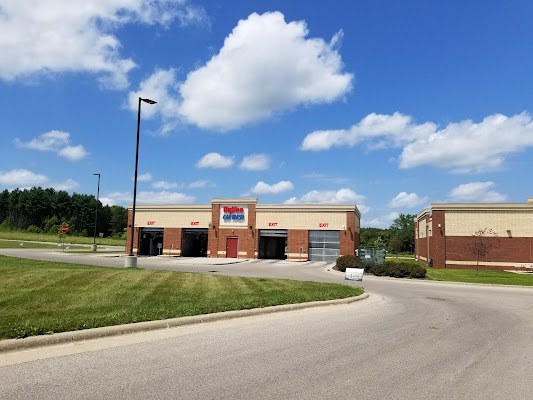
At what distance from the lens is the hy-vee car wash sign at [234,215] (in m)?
50.3

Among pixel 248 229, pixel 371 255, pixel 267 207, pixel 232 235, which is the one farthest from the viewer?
pixel 232 235

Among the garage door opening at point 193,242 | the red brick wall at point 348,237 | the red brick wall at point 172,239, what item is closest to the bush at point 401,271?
the red brick wall at point 348,237

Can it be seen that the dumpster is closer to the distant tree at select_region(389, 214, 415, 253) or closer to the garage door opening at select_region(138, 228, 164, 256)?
the garage door opening at select_region(138, 228, 164, 256)

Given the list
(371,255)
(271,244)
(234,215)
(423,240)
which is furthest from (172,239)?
(423,240)

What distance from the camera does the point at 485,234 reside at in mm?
40812

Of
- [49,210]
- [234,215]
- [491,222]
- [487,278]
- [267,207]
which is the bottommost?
[487,278]

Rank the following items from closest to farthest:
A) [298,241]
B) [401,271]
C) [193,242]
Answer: [401,271] < [298,241] < [193,242]

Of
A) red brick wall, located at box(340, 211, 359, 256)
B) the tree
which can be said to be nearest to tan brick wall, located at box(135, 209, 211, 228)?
red brick wall, located at box(340, 211, 359, 256)

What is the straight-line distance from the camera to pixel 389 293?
1838 cm

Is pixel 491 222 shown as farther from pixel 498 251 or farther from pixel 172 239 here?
pixel 172 239

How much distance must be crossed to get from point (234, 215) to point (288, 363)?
44207 mm

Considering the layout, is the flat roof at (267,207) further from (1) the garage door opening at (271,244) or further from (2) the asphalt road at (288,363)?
(2) the asphalt road at (288,363)

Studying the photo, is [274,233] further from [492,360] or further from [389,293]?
[492,360]

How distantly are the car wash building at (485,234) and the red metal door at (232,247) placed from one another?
21.3m
